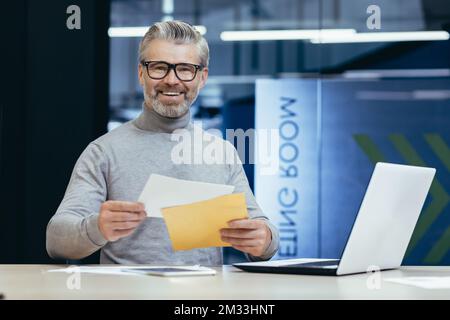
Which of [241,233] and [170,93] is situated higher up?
[170,93]

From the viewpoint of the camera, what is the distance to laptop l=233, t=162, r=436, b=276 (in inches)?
71.7

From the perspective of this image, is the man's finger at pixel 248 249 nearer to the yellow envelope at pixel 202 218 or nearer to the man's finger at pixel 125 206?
the yellow envelope at pixel 202 218

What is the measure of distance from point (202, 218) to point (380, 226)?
1.39 feet

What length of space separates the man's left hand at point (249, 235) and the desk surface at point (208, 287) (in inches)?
4.4

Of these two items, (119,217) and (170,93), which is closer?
(119,217)

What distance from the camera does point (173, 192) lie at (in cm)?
198

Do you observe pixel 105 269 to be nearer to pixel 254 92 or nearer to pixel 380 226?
pixel 380 226

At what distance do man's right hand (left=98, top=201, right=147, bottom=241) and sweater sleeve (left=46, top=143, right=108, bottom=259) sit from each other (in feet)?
0.26

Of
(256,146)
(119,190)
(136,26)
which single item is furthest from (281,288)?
(136,26)

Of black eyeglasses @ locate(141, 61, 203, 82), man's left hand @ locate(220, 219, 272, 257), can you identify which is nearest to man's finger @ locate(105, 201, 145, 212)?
man's left hand @ locate(220, 219, 272, 257)

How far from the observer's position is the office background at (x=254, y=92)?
4555 mm

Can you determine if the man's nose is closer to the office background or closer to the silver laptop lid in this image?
the silver laptop lid

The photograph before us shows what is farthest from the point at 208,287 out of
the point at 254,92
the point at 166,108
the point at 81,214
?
the point at 254,92
